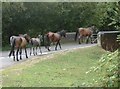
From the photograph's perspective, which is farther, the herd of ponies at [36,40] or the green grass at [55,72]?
the herd of ponies at [36,40]

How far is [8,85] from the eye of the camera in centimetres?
923

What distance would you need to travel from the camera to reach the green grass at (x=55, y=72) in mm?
9445

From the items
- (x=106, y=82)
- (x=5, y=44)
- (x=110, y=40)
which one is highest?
(x=106, y=82)

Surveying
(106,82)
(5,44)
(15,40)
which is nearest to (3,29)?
(5,44)

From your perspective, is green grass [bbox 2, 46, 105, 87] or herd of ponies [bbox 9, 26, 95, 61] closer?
green grass [bbox 2, 46, 105, 87]

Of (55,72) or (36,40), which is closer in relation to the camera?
(55,72)

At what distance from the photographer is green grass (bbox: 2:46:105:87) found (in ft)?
31.0

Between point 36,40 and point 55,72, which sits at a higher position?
point 55,72

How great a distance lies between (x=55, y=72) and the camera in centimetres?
1143

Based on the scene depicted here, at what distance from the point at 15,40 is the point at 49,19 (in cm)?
992

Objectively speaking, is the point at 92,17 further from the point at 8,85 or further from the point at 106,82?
the point at 106,82

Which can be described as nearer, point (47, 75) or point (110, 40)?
point (47, 75)

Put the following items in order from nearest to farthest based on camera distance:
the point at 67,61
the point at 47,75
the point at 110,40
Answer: the point at 47,75, the point at 67,61, the point at 110,40

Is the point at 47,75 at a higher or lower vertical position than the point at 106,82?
lower
